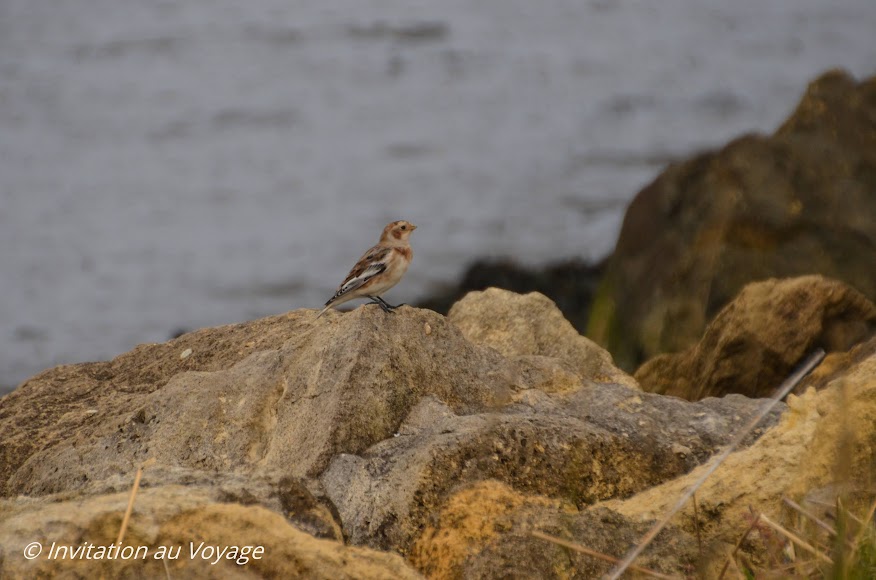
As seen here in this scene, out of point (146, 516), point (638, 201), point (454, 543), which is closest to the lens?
point (146, 516)

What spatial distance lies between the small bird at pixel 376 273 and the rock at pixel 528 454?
1.78 metres

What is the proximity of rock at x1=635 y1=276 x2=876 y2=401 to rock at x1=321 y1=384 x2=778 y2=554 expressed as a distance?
200 cm

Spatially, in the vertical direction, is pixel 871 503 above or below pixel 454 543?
above

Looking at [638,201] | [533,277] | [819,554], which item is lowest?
[533,277]

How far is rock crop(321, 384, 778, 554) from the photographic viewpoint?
12.0 feet

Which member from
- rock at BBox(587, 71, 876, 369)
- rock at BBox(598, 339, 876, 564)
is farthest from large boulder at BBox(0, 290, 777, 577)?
rock at BBox(587, 71, 876, 369)

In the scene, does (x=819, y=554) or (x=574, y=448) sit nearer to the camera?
(x=819, y=554)

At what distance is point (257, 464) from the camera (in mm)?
4340

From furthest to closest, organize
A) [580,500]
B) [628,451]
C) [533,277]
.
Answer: [533,277] → [628,451] → [580,500]

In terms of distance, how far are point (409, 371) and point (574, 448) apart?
773 mm

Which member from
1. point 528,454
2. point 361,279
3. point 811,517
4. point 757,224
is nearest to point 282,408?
point 528,454

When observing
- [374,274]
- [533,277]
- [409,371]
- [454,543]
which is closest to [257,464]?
[409,371]

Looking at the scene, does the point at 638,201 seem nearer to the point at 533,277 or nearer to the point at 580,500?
the point at 533,277

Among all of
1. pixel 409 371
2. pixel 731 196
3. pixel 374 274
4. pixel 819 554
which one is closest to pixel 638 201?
pixel 731 196
